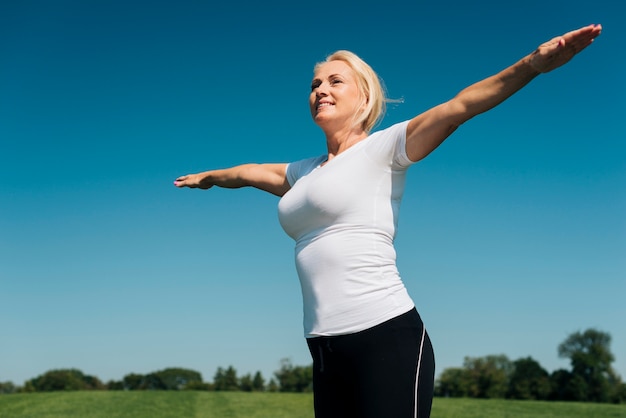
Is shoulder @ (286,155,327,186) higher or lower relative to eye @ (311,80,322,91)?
lower

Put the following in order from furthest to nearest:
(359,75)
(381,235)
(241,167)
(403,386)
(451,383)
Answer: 1. (451,383)
2. (241,167)
3. (359,75)
4. (381,235)
5. (403,386)

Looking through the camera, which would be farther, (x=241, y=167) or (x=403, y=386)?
(x=241, y=167)

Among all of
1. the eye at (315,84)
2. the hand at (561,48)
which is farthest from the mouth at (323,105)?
the hand at (561,48)

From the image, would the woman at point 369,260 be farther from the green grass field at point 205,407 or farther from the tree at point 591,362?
the tree at point 591,362

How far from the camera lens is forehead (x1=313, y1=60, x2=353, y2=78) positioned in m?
2.86

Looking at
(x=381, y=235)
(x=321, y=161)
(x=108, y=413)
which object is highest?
(x=321, y=161)

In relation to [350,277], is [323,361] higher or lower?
lower

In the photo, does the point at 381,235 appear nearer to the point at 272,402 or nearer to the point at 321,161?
the point at 321,161

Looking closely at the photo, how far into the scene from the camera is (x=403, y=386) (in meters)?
2.28

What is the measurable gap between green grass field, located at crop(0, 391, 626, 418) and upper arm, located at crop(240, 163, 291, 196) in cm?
1054

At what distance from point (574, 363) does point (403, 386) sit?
54.0 metres

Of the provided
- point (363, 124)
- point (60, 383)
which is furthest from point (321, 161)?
point (60, 383)

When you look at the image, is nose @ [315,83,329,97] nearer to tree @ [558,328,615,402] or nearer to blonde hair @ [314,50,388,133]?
blonde hair @ [314,50,388,133]

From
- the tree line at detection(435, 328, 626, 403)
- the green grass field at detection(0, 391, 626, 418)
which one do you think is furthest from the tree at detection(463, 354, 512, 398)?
the green grass field at detection(0, 391, 626, 418)
